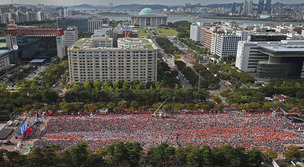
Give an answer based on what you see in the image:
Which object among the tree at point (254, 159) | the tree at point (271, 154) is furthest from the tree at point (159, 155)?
the tree at point (271, 154)

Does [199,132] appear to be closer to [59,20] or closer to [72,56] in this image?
[72,56]

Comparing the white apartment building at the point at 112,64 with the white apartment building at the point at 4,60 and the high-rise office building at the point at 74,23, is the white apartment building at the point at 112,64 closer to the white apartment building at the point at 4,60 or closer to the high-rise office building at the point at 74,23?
the white apartment building at the point at 4,60

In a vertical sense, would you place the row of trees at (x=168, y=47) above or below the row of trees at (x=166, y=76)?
above

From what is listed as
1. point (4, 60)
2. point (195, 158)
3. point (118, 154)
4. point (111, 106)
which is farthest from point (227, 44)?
point (118, 154)

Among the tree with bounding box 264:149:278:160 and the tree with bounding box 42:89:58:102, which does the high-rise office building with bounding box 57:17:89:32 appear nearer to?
the tree with bounding box 42:89:58:102

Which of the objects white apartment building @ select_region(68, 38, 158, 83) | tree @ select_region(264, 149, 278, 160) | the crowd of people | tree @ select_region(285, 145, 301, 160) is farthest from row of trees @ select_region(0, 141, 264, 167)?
white apartment building @ select_region(68, 38, 158, 83)

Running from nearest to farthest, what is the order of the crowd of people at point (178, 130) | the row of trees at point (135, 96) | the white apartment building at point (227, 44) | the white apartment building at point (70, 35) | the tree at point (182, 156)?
the tree at point (182, 156) → the crowd of people at point (178, 130) → the row of trees at point (135, 96) → the white apartment building at point (227, 44) → the white apartment building at point (70, 35)
